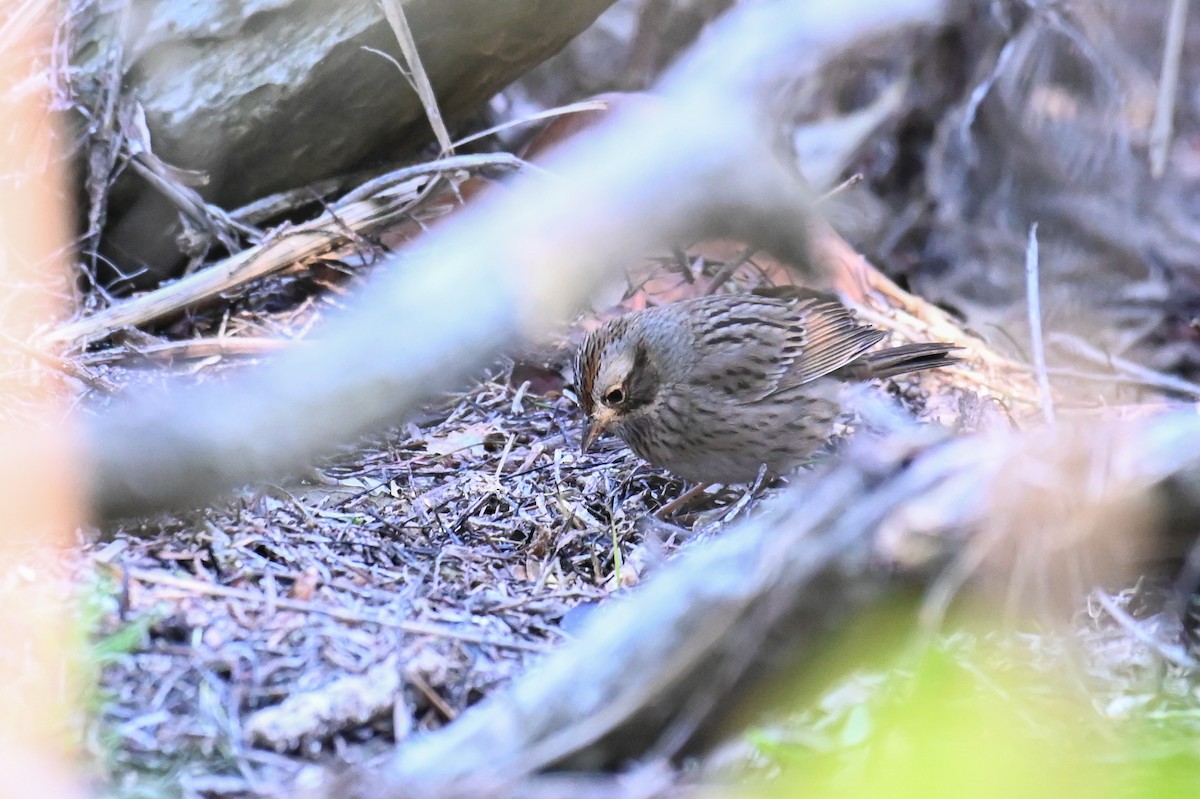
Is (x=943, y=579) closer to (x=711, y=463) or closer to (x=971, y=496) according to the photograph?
(x=971, y=496)

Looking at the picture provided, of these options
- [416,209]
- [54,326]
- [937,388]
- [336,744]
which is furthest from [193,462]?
[937,388]

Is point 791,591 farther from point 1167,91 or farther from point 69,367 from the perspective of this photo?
point 1167,91

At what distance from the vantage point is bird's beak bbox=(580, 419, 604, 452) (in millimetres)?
4590

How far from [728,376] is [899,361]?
746 mm

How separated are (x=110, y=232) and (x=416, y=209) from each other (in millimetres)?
1311

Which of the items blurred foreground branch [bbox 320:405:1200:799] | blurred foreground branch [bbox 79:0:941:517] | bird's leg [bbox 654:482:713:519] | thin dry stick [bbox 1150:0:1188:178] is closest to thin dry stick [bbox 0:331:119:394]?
blurred foreground branch [bbox 79:0:941:517]

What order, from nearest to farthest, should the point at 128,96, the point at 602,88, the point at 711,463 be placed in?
the point at 711,463 < the point at 128,96 < the point at 602,88

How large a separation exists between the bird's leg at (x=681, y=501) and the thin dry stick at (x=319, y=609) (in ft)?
Answer: 5.10

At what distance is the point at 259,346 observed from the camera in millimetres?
4746

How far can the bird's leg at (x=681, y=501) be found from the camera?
462cm

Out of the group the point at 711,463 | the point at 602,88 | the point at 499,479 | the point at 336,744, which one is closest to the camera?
the point at 336,744

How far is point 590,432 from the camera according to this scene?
459cm

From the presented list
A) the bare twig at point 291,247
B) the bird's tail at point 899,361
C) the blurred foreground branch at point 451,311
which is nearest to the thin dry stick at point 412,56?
the bare twig at point 291,247

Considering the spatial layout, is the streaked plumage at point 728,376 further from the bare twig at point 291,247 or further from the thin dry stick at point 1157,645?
the thin dry stick at point 1157,645
